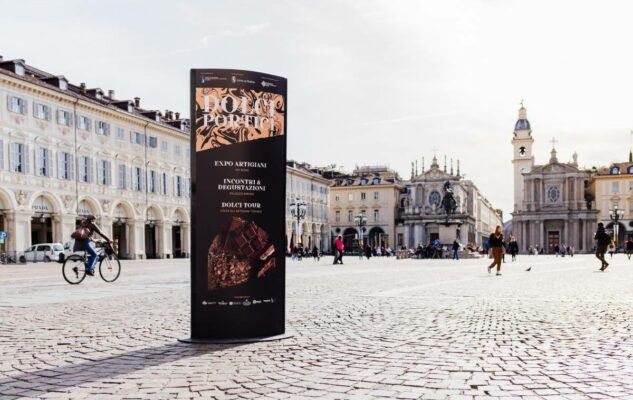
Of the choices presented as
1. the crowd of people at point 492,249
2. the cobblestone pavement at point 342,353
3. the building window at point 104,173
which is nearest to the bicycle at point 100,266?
the cobblestone pavement at point 342,353

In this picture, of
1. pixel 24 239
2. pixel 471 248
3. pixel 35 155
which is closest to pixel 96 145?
pixel 35 155

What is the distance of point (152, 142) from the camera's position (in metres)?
55.5

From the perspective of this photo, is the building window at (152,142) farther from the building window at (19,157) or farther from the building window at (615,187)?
the building window at (615,187)

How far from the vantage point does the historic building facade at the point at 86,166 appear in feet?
133

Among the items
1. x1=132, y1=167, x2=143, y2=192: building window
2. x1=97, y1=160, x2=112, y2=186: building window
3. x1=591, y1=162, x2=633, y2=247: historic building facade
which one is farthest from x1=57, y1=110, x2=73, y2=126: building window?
x1=591, y1=162, x2=633, y2=247: historic building facade

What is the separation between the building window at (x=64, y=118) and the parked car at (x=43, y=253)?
8.99 meters

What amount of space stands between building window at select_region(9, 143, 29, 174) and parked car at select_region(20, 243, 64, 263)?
479 centimetres

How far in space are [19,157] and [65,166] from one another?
4379 millimetres

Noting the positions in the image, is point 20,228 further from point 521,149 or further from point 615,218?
point 521,149

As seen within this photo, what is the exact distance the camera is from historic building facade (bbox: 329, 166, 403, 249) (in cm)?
10325

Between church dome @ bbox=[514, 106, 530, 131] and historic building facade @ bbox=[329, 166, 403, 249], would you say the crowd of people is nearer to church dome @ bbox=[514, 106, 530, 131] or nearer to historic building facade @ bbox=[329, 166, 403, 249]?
historic building facade @ bbox=[329, 166, 403, 249]

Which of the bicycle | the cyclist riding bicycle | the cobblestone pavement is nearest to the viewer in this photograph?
the cobblestone pavement

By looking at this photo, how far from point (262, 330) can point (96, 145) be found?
4446 cm

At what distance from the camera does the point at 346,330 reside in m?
7.66
